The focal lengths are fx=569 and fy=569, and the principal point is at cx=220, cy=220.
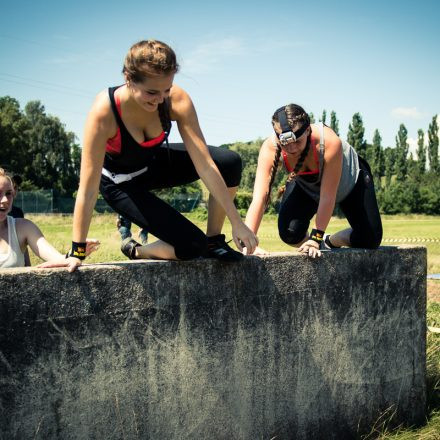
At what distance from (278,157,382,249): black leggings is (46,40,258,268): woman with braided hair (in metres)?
1.18

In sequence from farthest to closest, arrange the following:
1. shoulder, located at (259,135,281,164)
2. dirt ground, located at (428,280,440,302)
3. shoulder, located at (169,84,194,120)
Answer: dirt ground, located at (428,280,440,302) < shoulder, located at (259,135,281,164) < shoulder, located at (169,84,194,120)

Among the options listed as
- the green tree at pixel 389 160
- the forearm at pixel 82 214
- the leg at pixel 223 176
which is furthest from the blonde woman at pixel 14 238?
the green tree at pixel 389 160

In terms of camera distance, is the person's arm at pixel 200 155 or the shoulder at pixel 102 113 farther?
the person's arm at pixel 200 155

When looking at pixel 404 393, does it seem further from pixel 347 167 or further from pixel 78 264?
pixel 78 264

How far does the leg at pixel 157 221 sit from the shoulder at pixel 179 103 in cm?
54

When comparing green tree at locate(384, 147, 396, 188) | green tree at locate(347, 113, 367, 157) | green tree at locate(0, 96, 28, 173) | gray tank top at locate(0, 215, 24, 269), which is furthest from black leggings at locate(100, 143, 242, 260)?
green tree at locate(384, 147, 396, 188)

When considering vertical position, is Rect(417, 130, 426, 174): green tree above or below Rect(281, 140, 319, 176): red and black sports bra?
above

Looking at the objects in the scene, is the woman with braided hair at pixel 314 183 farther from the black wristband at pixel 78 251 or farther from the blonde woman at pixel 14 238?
the blonde woman at pixel 14 238

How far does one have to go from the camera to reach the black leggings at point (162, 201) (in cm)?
335

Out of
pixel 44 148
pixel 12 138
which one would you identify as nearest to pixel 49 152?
pixel 44 148

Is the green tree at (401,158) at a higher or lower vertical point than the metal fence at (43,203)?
higher

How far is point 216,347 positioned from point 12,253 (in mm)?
1360

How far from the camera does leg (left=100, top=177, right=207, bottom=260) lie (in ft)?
10.8

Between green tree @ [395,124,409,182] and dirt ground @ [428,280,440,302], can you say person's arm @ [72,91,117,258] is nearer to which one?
dirt ground @ [428,280,440,302]
